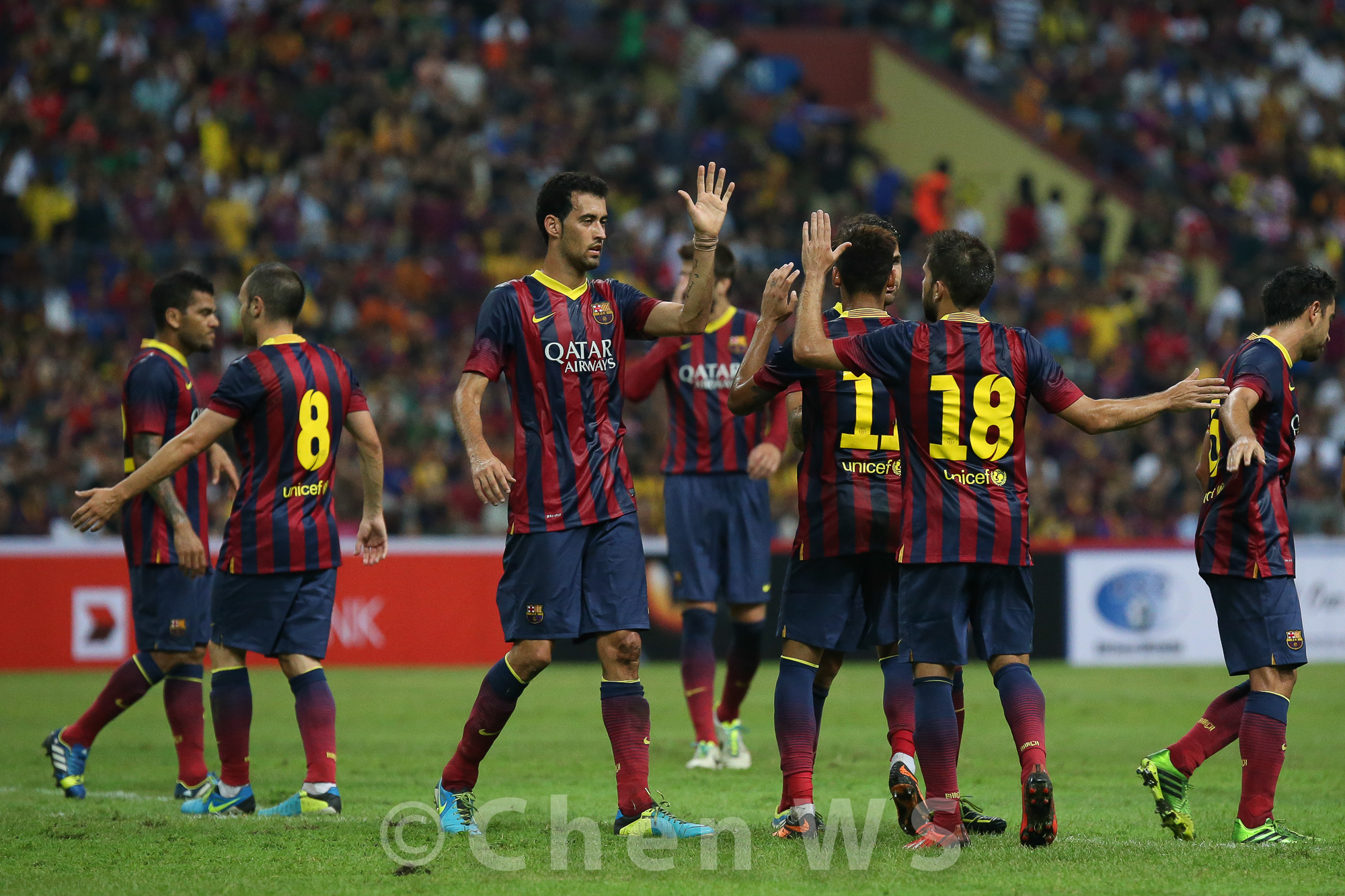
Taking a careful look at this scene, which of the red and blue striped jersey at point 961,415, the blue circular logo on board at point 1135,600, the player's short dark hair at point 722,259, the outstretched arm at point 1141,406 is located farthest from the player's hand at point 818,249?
the blue circular logo on board at point 1135,600

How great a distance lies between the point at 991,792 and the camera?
324 inches

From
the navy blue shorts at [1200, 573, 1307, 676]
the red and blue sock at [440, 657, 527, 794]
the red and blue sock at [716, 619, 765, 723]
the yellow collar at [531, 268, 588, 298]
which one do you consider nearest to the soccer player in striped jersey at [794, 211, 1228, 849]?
the navy blue shorts at [1200, 573, 1307, 676]

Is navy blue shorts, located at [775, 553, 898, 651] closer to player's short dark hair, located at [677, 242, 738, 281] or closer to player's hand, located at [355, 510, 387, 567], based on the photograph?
player's hand, located at [355, 510, 387, 567]

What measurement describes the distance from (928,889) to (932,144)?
23.4 m

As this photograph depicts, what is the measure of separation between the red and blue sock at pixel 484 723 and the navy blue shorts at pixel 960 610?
1.72m

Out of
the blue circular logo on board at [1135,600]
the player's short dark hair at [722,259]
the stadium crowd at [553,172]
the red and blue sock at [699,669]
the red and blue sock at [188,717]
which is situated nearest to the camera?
the red and blue sock at [188,717]

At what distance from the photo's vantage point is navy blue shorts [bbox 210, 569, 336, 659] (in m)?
7.46

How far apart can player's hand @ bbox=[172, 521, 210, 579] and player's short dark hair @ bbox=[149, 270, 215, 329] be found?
123 cm

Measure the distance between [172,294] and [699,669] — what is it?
388 centimetres

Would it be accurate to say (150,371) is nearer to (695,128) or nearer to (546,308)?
(546,308)

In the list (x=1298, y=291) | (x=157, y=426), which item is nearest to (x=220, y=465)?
(x=157, y=426)

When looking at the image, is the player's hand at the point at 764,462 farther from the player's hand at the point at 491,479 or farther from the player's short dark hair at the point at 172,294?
the player's short dark hair at the point at 172,294

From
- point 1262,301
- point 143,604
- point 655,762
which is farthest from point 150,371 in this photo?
point 1262,301

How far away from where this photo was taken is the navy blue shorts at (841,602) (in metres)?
6.77
